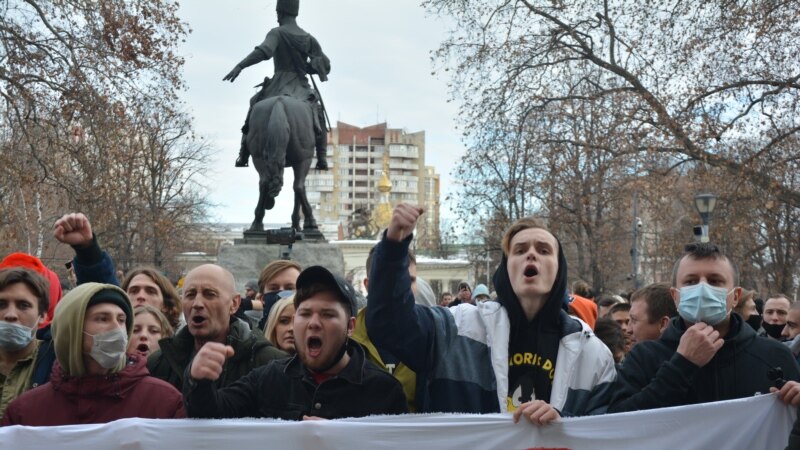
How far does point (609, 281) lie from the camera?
49.2m

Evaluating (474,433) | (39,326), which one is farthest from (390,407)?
(39,326)

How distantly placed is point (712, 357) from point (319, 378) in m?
1.62

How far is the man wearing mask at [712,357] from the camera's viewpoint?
4.60m

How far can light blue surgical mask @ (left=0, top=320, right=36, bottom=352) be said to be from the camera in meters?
5.29

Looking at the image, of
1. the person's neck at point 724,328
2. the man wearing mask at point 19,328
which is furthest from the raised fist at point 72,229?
the person's neck at point 724,328

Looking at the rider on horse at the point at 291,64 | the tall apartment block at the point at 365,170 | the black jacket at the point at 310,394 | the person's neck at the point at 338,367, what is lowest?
the black jacket at the point at 310,394

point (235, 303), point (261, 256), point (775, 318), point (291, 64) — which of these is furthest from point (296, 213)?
point (235, 303)

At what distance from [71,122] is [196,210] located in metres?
39.1

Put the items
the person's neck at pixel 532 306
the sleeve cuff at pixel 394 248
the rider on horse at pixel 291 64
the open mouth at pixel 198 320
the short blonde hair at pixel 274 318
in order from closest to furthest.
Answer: the sleeve cuff at pixel 394 248, the person's neck at pixel 532 306, the open mouth at pixel 198 320, the short blonde hair at pixel 274 318, the rider on horse at pixel 291 64

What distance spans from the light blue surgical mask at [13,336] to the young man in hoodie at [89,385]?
2.27ft

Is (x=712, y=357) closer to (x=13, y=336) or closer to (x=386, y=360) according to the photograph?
(x=386, y=360)

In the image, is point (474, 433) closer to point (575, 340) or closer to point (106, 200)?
point (575, 340)

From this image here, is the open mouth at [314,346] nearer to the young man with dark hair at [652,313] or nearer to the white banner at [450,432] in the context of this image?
the white banner at [450,432]

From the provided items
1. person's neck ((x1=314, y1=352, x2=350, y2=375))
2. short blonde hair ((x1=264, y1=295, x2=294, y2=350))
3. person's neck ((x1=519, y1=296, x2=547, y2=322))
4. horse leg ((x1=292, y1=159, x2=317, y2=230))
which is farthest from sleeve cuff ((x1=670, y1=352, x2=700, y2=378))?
horse leg ((x1=292, y1=159, x2=317, y2=230))
